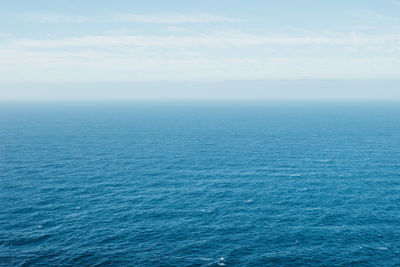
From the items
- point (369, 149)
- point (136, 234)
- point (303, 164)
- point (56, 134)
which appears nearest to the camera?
point (136, 234)

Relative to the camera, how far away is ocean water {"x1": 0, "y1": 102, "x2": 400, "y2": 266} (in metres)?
65.1

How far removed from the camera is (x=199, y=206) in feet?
285

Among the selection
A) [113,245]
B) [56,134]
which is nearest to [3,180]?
[113,245]

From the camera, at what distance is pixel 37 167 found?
386ft

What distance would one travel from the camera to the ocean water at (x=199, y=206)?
65125 millimetres

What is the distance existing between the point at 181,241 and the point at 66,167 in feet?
219

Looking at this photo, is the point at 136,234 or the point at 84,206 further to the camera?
the point at 84,206

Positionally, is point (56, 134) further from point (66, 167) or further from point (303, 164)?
point (303, 164)

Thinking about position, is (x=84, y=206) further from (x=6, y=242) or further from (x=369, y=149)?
(x=369, y=149)

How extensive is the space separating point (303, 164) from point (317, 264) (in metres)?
68.0

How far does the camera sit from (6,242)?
221ft

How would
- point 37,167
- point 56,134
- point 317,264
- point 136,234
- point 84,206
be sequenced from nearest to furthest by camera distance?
point 317,264 → point 136,234 → point 84,206 → point 37,167 → point 56,134

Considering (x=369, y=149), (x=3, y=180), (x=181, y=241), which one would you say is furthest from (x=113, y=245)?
(x=369, y=149)

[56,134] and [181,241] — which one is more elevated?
[56,134]
